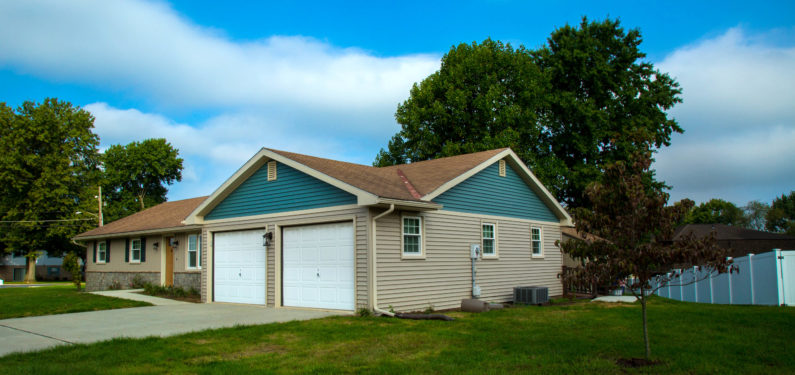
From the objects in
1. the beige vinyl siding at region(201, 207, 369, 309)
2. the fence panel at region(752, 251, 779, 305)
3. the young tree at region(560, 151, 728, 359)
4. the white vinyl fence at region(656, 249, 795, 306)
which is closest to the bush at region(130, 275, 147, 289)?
the beige vinyl siding at region(201, 207, 369, 309)

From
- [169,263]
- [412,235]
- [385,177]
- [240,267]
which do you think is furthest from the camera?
[169,263]

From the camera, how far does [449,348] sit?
8969mm

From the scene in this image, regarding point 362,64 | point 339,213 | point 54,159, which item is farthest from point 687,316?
point 54,159

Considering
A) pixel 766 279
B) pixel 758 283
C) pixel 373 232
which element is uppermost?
pixel 373 232

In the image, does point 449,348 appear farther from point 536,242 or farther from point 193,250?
point 193,250

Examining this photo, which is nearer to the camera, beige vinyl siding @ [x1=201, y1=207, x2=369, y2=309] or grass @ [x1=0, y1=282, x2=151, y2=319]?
beige vinyl siding @ [x1=201, y1=207, x2=369, y2=309]

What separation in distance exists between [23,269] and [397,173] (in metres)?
56.9

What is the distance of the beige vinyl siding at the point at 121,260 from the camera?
23078 mm

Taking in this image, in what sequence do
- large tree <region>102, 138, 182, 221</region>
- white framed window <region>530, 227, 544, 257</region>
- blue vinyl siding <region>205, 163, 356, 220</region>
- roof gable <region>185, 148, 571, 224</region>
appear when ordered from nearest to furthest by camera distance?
roof gable <region>185, 148, 571, 224</region> < blue vinyl siding <region>205, 163, 356, 220</region> < white framed window <region>530, 227, 544, 257</region> < large tree <region>102, 138, 182, 221</region>

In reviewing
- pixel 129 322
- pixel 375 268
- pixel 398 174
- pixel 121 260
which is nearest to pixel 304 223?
pixel 375 268

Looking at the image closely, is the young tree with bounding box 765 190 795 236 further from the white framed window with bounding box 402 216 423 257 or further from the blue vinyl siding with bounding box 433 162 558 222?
the white framed window with bounding box 402 216 423 257

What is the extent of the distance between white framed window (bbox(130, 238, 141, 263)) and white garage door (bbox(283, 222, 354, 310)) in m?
11.6

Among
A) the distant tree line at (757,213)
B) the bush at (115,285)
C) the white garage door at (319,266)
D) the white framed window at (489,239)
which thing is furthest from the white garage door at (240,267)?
the distant tree line at (757,213)

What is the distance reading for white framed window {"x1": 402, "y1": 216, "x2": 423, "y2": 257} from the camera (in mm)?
14273
